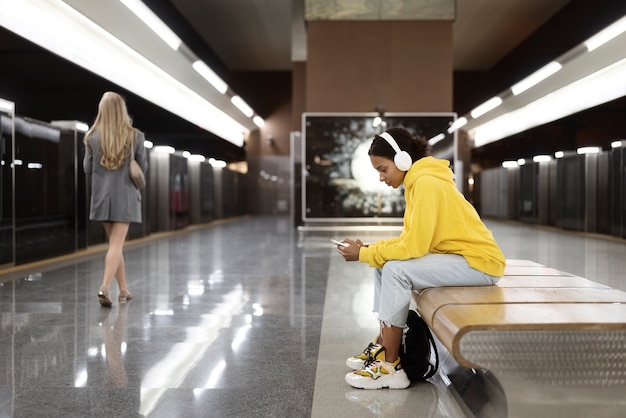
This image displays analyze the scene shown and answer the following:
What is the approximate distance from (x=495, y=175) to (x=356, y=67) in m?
10.9

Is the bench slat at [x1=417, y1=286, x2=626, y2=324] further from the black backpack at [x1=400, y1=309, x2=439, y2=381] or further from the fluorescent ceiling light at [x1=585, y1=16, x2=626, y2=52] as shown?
the fluorescent ceiling light at [x1=585, y1=16, x2=626, y2=52]

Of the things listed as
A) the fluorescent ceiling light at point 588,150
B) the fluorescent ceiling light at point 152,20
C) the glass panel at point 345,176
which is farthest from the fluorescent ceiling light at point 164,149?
the fluorescent ceiling light at point 588,150

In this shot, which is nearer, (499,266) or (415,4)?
(499,266)

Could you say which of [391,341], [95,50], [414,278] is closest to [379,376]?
[391,341]

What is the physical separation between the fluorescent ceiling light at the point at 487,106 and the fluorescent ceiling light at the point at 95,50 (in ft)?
31.6

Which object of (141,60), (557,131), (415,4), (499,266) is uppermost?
(415,4)

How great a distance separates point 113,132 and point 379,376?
3.61 metres

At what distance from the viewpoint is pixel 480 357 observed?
8.00 feet

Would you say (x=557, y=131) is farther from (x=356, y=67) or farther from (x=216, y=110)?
(x=216, y=110)

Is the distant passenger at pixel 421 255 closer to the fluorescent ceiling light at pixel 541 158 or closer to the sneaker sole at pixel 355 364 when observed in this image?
the sneaker sole at pixel 355 364

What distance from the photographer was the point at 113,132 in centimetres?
571

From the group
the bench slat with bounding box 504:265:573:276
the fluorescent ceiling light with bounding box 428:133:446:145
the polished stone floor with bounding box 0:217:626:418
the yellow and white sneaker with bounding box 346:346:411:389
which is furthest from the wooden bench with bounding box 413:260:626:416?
the fluorescent ceiling light with bounding box 428:133:446:145

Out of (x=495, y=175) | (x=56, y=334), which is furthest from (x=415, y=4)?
(x=56, y=334)

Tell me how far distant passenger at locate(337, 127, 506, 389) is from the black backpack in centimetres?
6
